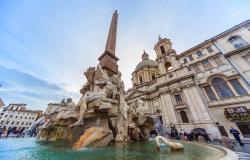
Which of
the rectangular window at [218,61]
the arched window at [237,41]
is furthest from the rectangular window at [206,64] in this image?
the arched window at [237,41]

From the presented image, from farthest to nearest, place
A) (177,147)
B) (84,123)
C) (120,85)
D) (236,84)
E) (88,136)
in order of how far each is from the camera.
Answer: (236,84) → (120,85) → (84,123) → (88,136) → (177,147)

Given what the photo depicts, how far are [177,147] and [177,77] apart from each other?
22721 mm

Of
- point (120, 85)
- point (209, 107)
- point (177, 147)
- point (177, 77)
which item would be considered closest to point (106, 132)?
point (177, 147)

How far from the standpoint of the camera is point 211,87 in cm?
2036

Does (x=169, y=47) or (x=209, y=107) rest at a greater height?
(x=169, y=47)

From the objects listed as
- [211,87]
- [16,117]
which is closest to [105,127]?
[211,87]

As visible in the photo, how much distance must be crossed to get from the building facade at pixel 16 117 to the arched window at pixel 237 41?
73.3 meters

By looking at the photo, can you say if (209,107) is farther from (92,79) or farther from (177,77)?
(92,79)

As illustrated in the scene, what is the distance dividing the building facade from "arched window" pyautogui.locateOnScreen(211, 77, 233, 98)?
6753 cm

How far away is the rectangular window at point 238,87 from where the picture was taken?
1712 cm

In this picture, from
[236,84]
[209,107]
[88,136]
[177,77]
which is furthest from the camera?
[177,77]

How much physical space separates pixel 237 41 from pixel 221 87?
10282mm

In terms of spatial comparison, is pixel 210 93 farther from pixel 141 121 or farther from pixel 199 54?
pixel 141 121

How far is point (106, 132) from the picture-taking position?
662 cm
